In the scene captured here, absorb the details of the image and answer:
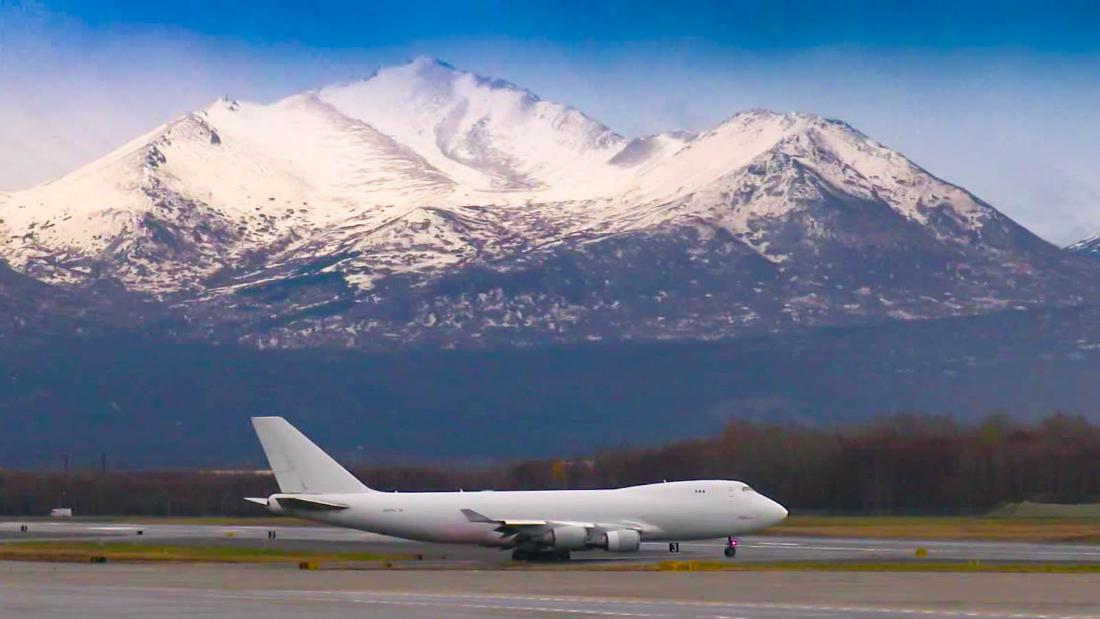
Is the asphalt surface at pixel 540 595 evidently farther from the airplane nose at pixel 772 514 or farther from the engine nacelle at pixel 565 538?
the airplane nose at pixel 772 514

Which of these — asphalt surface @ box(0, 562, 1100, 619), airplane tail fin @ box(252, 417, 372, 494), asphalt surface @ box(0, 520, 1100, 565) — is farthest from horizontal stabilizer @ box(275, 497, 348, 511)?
asphalt surface @ box(0, 562, 1100, 619)

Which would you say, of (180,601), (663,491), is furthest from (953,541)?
(180,601)

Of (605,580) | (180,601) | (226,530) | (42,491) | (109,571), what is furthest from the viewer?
(42,491)

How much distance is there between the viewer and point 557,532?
7856 centimetres

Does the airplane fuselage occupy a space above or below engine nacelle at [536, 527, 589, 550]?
above

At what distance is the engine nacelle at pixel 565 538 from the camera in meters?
78.6

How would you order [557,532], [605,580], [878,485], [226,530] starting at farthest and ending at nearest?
1. [878,485]
2. [226,530]
3. [557,532]
4. [605,580]

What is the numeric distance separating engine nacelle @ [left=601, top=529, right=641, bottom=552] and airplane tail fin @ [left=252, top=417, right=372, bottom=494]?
11930 mm

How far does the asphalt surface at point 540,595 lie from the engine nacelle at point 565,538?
385 inches

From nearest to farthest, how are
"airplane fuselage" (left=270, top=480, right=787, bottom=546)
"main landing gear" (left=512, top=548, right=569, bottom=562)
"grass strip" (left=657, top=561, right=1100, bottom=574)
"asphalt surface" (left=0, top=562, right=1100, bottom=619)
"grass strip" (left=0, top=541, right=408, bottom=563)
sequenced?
1. "asphalt surface" (left=0, top=562, right=1100, bottom=619)
2. "grass strip" (left=657, top=561, right=1100, bottom=574)
3. "main landing gear" (left=512, top=548, right=569, bottom=562)
4. "airplane fuselage" (left=270, top=480, right=787, bottom=546)
5. "grass strip" (left=0, top=541, right=408, bottom=563)

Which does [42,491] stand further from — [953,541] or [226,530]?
[953,541]

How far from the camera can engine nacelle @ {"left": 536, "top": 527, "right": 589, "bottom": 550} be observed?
78.6m

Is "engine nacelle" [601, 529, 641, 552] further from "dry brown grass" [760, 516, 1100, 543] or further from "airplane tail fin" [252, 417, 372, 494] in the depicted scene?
"dry brown grass" [760, 516, 1100, 543]

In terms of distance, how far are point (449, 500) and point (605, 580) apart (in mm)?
21138
